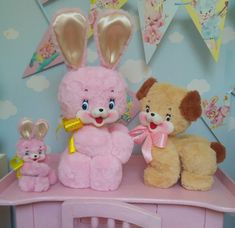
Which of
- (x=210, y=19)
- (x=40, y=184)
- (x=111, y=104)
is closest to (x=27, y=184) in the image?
(x=40, y=184)

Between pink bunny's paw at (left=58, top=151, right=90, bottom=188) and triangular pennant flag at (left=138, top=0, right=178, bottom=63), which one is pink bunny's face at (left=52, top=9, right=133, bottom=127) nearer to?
pink bunny's paw at (left=58, top=151, right=90, bottom=188)

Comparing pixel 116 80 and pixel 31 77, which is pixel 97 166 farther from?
pixel 31 77

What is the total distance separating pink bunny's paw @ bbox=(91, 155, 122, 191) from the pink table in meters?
0.02

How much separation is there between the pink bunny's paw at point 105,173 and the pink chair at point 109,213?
13cm

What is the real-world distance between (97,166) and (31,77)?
0.56 metres

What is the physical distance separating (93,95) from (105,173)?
246 mm

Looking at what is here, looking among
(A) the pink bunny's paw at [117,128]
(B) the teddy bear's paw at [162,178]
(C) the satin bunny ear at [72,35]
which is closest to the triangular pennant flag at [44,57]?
(C) the satin bunny ear at [72,35]

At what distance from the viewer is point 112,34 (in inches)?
38.3

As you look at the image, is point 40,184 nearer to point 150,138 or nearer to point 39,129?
point 39,129

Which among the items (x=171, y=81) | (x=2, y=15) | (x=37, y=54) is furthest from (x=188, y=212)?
(x=2, y=15)

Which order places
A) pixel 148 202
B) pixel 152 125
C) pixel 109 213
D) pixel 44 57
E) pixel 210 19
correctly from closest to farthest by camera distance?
pixel 109 213 → pixel 148 202 → pixel 152 125 → pixel 210 19 → pixel 44 57

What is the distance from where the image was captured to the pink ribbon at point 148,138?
38.9 inches

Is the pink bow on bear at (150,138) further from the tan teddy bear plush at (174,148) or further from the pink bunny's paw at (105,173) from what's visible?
the pink bunny's paw at (105,173)

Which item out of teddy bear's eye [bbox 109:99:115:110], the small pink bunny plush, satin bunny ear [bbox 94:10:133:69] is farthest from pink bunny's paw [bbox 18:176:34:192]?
satin bunny ear [bbox 94:10:133:69]
